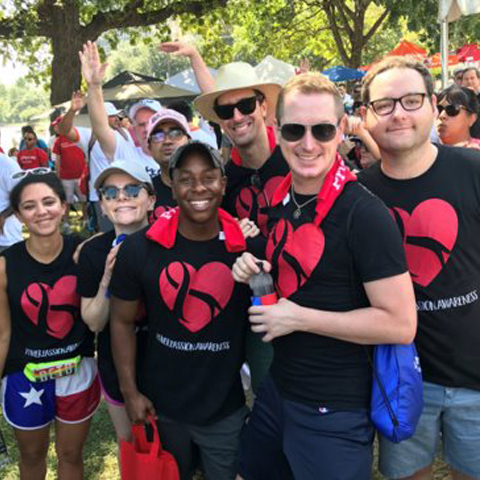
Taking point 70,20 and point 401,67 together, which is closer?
point 401,67

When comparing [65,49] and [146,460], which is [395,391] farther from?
[65,49]

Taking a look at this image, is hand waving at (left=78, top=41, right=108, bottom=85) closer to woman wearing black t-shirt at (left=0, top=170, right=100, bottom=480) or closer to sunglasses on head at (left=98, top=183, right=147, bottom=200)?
woman wearing black t-shirt at (left=0, top=170, right=100, bottom=480)

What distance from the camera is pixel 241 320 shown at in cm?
247

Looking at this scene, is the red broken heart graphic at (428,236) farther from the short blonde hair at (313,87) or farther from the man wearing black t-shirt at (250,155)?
the man wearing black t-shirt at (250,155)

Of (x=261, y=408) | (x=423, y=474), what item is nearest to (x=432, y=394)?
(x=423, y=474)

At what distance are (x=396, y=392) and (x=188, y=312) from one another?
0.94 m

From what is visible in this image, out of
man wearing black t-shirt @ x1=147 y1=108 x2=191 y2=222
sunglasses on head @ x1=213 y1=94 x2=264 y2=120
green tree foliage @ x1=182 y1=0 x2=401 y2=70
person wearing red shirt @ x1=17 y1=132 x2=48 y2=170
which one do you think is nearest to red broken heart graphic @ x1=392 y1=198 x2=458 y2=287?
sunglasses on head @ x1=213 y1=94 x2=264 y2=120

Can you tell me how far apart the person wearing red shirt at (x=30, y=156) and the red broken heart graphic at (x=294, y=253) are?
10.9 metres

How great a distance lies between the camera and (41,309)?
276 centimetres

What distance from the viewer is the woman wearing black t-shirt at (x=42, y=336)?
2.78 m

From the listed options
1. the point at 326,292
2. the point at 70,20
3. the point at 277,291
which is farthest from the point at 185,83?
the point at 326,292

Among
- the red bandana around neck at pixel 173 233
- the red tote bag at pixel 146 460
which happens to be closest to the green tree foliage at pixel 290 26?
the red bandana around neck at pixel 173 233

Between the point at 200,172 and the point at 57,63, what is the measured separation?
11.7 metres

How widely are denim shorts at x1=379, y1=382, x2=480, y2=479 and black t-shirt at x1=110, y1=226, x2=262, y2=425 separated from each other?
0.78m
